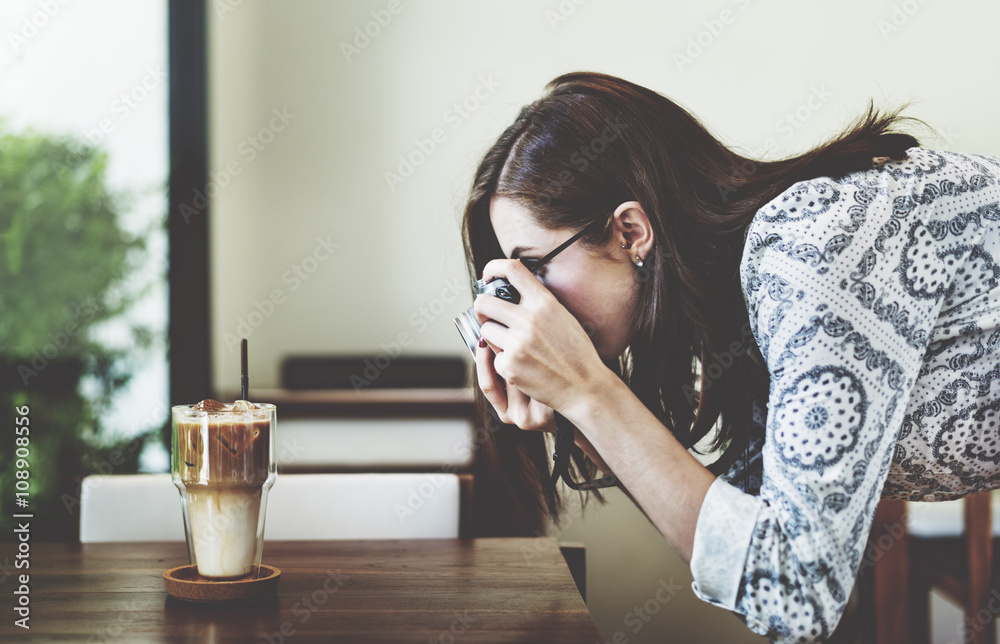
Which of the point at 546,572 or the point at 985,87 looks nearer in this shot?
the point at 546,572

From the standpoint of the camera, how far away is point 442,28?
2.63m

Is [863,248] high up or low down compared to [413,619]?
up

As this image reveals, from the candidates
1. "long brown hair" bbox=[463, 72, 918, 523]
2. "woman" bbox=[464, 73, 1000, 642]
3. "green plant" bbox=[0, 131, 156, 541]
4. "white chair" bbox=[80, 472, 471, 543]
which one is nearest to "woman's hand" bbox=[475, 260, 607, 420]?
"woman" bbox=[464, 73, 1000, 642]

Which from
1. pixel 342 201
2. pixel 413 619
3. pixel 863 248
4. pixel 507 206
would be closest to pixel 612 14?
pixel 342 201

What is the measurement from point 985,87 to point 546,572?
252 centimetres

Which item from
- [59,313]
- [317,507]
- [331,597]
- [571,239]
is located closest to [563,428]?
[571,239]

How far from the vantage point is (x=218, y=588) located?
2.80 feet

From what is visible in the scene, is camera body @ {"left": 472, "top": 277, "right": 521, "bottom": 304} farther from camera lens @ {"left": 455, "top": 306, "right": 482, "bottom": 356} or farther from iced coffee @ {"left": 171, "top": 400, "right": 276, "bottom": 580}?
iced coffee @ {"left": 171, "top": 400, "right": 276, "bottom": 580}

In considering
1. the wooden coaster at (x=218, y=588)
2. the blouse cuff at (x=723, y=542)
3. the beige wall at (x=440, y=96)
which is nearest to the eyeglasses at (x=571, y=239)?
the blouse cuff at (x=723, y=542)

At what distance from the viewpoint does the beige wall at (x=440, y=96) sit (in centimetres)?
260

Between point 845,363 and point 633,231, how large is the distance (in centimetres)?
36

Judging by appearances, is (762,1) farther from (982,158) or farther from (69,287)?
(69,287)

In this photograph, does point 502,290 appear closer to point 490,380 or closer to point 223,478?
point 490,380

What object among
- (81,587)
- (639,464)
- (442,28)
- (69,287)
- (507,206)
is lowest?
(81,587)
